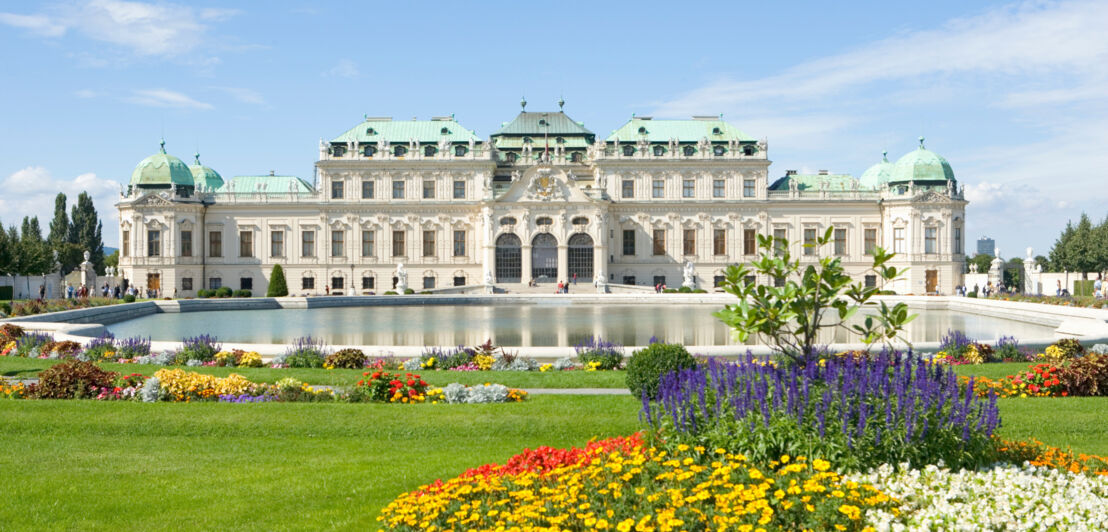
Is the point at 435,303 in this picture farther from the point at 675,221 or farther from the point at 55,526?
the point at 55,526

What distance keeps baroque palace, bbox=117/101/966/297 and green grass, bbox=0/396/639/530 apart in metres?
51.7

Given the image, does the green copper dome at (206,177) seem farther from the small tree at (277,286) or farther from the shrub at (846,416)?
the shrub at (846,416)

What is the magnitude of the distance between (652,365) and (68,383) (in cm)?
1002

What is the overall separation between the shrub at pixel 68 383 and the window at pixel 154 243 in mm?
54209

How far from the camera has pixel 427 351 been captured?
2067cm

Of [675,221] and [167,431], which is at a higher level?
[675,221]

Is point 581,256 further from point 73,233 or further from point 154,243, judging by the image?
point 73,233

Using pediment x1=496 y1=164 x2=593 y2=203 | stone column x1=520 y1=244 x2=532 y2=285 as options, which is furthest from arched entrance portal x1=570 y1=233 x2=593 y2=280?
stone column x1=520 y1=244 x2=532 y2=285

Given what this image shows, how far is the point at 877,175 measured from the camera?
71.0m

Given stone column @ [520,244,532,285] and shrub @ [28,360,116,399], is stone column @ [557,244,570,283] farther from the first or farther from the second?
shrub @ [28,360,116,399]

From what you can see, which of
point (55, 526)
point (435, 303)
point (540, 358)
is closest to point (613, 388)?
point (540, 358)

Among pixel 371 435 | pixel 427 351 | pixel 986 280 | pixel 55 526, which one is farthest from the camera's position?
pixel 986 280

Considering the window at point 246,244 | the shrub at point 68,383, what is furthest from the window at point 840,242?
the shrub at point 68,383

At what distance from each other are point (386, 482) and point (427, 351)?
11.4 m
